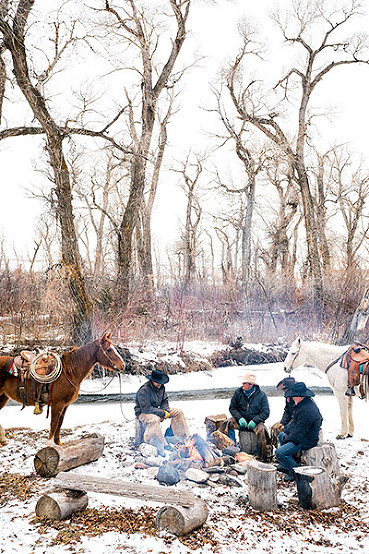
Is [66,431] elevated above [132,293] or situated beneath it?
situated beneath

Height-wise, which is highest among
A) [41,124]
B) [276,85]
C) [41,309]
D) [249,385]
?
[276,85]

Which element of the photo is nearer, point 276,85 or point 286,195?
point 276,85

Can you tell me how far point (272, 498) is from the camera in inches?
174

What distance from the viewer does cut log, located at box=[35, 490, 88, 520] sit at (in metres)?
4.14

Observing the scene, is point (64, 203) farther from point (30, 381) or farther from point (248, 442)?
point (248, 442)

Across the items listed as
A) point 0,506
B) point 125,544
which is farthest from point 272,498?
point 0,506

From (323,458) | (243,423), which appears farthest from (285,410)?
(323,458)

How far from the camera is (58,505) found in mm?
4125

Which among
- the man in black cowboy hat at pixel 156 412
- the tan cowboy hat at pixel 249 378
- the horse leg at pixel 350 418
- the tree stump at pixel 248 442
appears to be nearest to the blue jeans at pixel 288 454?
the tree stump at pixel 248 442

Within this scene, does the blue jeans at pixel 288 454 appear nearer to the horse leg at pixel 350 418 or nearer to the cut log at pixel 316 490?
the cut log at pixel 316 490

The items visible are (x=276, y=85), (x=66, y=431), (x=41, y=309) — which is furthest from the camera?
(x=276, y=85)

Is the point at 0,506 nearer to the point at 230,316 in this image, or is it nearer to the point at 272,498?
the point at 272,498

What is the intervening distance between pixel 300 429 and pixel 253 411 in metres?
0.96

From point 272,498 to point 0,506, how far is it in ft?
8.76
